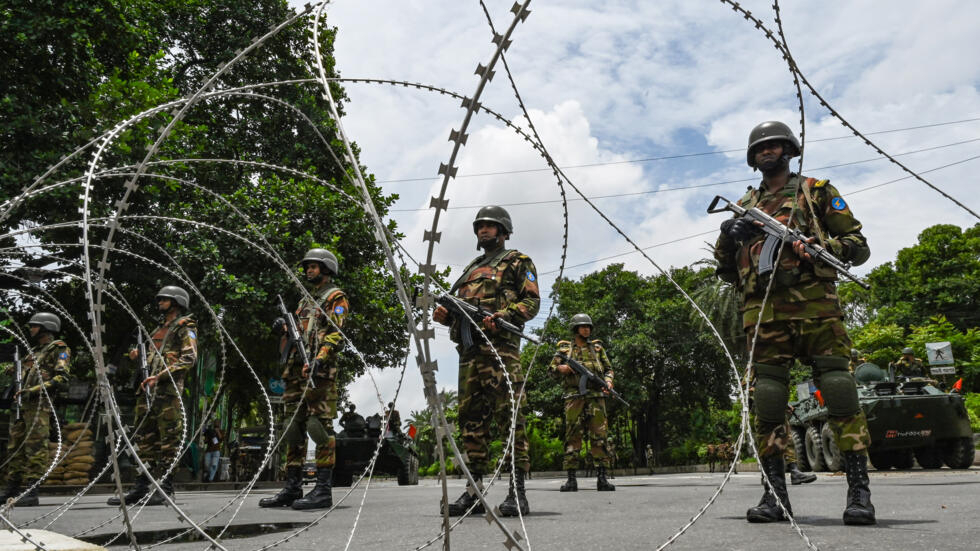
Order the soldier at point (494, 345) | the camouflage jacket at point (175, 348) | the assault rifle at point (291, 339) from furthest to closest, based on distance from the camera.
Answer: the camouflage jacket at point (175, 348) → the assault rifle at point (291, 339) → the soldier at point (494, 345)

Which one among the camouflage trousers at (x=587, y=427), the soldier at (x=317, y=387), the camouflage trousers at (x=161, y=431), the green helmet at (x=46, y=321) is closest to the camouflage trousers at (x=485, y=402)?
the soldier at (x=317, y=387)

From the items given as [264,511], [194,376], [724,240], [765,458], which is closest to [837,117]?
[724,240]

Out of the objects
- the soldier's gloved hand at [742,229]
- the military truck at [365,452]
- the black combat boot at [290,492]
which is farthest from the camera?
the military truck at [365,452]

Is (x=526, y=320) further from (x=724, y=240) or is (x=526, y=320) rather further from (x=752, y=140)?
(x=752, y=140)

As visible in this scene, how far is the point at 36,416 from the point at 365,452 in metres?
7.05

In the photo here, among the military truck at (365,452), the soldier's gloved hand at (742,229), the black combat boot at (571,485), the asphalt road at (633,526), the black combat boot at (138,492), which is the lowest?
the asphalt road at (633,526)

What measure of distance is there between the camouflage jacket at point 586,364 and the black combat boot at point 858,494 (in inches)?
211

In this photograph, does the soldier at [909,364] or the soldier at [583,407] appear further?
the soldier at [909,364]

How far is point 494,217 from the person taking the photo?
5348mm

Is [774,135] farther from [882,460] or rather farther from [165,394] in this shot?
[882,460]

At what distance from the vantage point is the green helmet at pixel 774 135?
4.04 m

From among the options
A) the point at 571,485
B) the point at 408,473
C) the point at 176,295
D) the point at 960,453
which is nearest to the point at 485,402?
the point at 176,295

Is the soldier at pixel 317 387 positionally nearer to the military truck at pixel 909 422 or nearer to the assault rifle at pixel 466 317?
the assault rifle at pixel 466 317

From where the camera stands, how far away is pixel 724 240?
14.0ft
